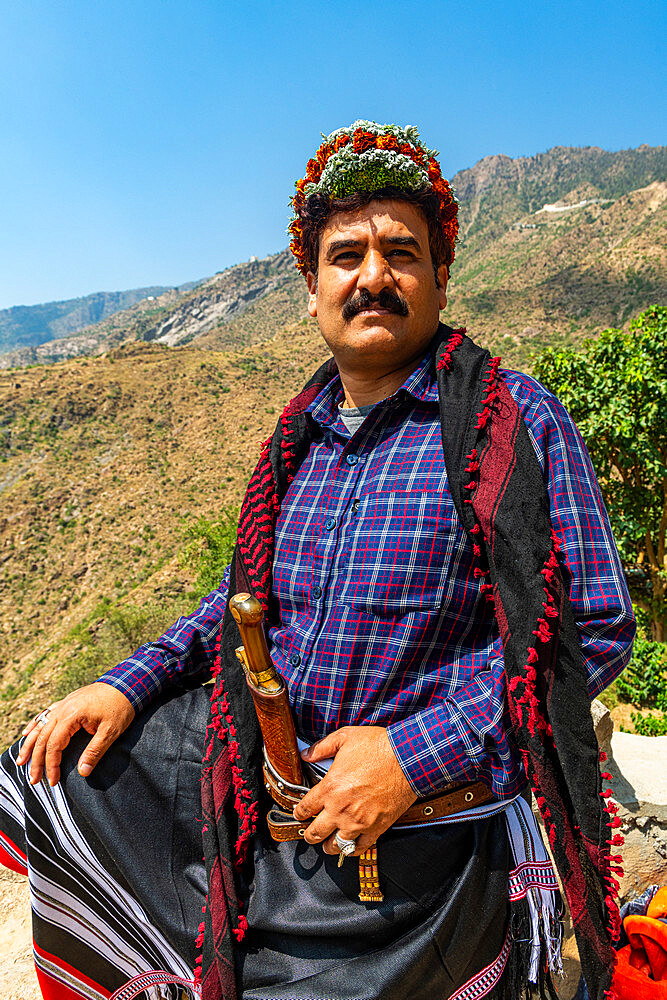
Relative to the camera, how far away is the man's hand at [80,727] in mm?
1546

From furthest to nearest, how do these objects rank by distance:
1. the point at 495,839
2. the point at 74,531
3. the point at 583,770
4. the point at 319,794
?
the point at 74,531 → the point at 495,839 → the point at 319,794 → the point at 583,770

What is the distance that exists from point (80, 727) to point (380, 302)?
1494 millimetres

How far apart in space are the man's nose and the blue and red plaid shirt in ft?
0.83

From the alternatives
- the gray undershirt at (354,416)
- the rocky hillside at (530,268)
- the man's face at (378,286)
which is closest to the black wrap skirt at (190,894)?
the gray undershirt at (354,416)

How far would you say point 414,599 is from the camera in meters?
1.34

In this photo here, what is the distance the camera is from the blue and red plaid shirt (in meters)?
1.23

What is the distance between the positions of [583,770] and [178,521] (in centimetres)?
2893

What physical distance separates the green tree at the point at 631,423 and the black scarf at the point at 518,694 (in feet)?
15.1

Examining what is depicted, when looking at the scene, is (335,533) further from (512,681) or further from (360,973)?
(360,973)

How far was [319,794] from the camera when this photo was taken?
1.28 m

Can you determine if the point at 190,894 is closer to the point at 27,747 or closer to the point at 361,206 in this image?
the point at 27,747

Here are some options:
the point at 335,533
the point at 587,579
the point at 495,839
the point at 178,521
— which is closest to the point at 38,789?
the point at 335,533

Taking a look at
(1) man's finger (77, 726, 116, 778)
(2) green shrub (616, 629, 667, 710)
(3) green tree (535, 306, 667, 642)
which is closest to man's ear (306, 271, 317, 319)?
(1) man's finger (77, 726, 116, 778)

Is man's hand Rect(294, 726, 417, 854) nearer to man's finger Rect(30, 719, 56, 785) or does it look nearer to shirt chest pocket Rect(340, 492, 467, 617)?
shirt chest pocket Rect(340, 492, 467, 617)
